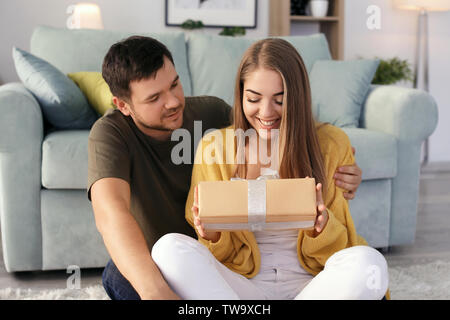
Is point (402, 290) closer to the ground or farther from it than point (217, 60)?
closer to the ground

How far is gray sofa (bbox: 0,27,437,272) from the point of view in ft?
6.06

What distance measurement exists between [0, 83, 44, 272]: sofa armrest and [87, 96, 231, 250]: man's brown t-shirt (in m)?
0.60

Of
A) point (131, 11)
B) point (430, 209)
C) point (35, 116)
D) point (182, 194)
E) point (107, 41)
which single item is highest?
point (131, 11)

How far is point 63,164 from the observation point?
6.07ft

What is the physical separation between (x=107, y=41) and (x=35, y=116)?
2.52ft

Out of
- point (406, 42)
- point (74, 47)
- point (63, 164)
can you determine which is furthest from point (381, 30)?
point (63, 164)

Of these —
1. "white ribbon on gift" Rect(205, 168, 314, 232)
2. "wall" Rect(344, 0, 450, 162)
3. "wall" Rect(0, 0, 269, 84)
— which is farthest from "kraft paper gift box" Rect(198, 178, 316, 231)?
"wall" Rect(344, 0, 450, 162)

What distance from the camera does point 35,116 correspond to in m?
1.86

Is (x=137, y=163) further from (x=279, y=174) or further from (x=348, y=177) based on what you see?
(x=348, y=177)

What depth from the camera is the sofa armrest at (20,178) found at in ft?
5.96

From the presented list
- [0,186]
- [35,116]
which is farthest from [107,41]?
[0,186]

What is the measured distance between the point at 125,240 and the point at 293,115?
46cm

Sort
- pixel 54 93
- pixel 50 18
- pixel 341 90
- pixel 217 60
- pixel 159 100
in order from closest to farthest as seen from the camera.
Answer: pixel 159 100, pixel 54 93, pixel 341 90, pixel 217 60, pixel 50 18
